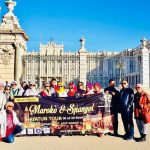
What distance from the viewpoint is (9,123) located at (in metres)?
12.1

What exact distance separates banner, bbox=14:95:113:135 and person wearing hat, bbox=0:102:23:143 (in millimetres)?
650

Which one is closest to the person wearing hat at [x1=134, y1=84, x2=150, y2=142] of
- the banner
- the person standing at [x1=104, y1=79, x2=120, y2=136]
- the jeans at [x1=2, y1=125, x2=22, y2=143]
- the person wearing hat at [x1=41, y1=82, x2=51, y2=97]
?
the person standing at [x1=104, y1=79, x2=120, y2=136]

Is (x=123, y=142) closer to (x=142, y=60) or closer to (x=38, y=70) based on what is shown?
(x=142, y=60)

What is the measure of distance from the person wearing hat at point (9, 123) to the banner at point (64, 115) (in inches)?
25.6

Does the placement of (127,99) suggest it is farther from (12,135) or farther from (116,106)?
(12,135)

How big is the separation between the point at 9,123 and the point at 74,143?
6.19ft

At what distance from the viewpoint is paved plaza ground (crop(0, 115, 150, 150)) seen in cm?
1116

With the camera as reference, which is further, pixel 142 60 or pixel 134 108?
pixel 142 60

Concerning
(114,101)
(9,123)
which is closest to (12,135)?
(9,123)

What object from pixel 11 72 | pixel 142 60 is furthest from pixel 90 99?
pixel 142 60

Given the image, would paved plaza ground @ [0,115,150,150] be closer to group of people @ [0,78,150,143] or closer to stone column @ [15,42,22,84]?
group of people @ [0,78,150,143]

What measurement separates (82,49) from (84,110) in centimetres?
1383

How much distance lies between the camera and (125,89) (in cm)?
1248

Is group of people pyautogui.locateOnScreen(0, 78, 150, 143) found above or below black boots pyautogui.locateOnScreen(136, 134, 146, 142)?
above
